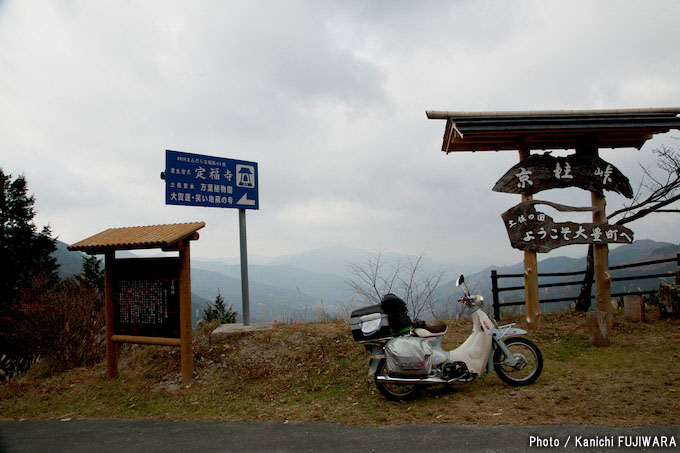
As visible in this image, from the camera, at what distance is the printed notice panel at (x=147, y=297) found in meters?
6.77

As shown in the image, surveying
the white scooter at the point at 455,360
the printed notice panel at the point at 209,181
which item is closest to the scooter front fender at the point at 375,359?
the white scooter at the point at 455,360

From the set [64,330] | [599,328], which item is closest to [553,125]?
[599,328]

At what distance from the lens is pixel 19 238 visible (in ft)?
92.4

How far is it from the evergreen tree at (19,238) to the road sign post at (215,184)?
78.9 ft

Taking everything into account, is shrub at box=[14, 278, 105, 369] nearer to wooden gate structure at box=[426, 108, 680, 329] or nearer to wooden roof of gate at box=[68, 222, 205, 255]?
wooden roof of gate at box=[68, 222, 205, 255]

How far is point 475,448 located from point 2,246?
32.2m

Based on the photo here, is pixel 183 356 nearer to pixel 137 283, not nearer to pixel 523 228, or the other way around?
pixel 137 283

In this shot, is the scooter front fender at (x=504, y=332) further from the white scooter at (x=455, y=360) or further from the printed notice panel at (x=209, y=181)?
the printed notice panel at (x=209, y=181)

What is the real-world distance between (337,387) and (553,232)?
15.8ft

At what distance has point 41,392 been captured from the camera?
7.10 meters

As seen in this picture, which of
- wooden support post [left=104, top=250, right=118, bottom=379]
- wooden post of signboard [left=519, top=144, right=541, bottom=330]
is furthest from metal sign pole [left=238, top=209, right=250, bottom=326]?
wooden post of signboard [left=519, top=144, right=541, bottom=330]

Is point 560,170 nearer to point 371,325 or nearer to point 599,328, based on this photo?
point 599,328

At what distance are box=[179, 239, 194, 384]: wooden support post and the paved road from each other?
1.37 meters

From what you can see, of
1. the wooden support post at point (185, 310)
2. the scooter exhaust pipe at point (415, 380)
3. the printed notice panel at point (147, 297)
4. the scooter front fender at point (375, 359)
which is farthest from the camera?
the printed notice panel at point (147, 297)
